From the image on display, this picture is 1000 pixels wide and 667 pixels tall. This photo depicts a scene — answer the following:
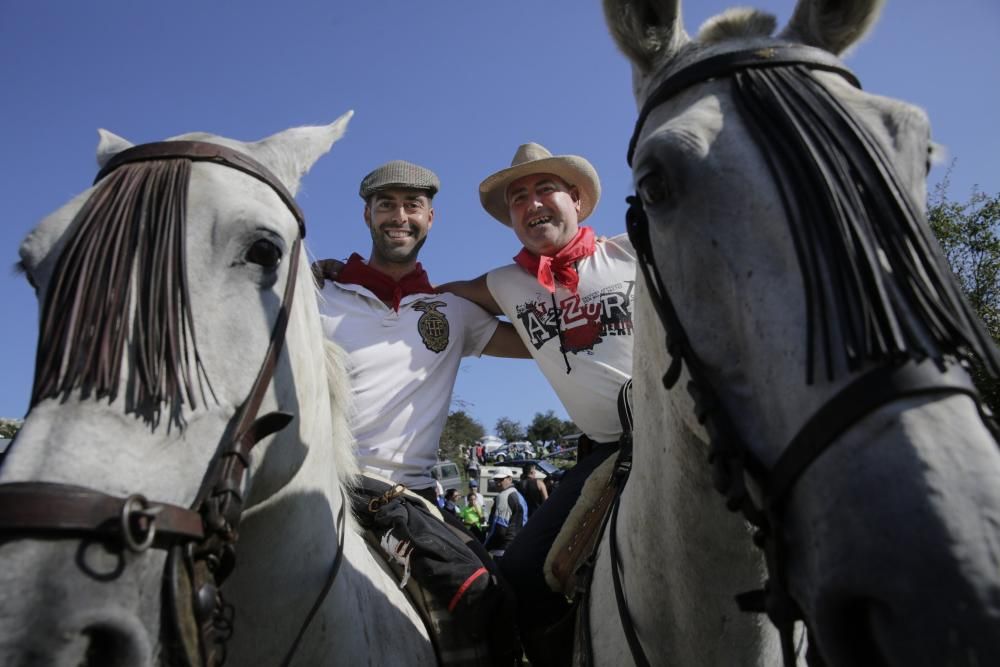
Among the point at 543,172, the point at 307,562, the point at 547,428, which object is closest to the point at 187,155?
the point at 307,562

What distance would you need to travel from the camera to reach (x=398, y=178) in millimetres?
4312

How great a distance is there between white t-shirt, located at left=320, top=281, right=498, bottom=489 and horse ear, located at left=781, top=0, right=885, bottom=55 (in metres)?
2.52

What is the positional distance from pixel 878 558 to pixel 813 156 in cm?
85

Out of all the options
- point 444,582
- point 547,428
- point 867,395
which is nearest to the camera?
point 867,395

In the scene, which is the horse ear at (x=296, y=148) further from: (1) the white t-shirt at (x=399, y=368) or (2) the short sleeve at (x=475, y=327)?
(2) the short sleeve at (x=475, y=327)

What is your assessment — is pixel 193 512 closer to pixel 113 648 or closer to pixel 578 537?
pixel 113 648

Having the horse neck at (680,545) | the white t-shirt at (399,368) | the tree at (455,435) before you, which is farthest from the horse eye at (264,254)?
the tree at (455,435)

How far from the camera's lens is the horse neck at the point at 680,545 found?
78.3 inches

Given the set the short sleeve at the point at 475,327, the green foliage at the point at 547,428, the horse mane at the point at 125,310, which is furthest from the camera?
the green foliage at the point at 547,428

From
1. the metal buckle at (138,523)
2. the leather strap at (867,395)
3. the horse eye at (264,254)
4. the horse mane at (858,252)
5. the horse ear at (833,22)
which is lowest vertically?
the metal buckle at (138,523)

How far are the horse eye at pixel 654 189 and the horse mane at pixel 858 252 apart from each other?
249 mm

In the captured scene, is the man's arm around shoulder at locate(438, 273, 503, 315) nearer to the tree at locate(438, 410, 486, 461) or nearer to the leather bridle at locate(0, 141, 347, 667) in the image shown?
the leather bridle at locate(0, 141, 347, 667)

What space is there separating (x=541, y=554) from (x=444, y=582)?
609mm

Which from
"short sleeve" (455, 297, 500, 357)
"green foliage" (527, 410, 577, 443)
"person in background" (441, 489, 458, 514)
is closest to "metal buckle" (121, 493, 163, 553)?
"short sleeve" (455, 297, 500, 357)
